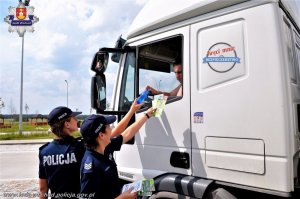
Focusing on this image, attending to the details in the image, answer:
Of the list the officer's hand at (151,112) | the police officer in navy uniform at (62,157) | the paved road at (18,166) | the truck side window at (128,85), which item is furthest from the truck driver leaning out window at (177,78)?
the paved road at (18,166)

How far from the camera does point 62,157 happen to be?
2594mm

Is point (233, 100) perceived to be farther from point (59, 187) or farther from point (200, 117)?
point (59, 187)

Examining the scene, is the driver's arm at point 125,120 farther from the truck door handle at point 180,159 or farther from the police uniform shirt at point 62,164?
the truck door handle at point 180,159

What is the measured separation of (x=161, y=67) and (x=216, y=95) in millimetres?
755

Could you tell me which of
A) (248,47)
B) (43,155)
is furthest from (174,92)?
(43,155)

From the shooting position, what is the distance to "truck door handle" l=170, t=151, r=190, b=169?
8.12ft

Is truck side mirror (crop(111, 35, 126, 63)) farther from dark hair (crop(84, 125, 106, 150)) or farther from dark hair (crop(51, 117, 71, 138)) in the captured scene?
dark hair (crop(84, 125, 106, 150))

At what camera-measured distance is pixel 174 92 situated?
8.74 feet

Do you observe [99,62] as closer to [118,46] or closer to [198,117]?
[118,46]

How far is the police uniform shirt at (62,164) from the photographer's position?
260 cm

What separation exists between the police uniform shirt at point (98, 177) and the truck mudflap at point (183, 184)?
48cm

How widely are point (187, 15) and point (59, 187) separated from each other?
1887mm

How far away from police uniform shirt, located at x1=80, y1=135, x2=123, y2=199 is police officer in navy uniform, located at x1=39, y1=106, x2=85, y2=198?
479 millimetres

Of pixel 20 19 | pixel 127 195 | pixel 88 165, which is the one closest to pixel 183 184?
pixel 127 195
